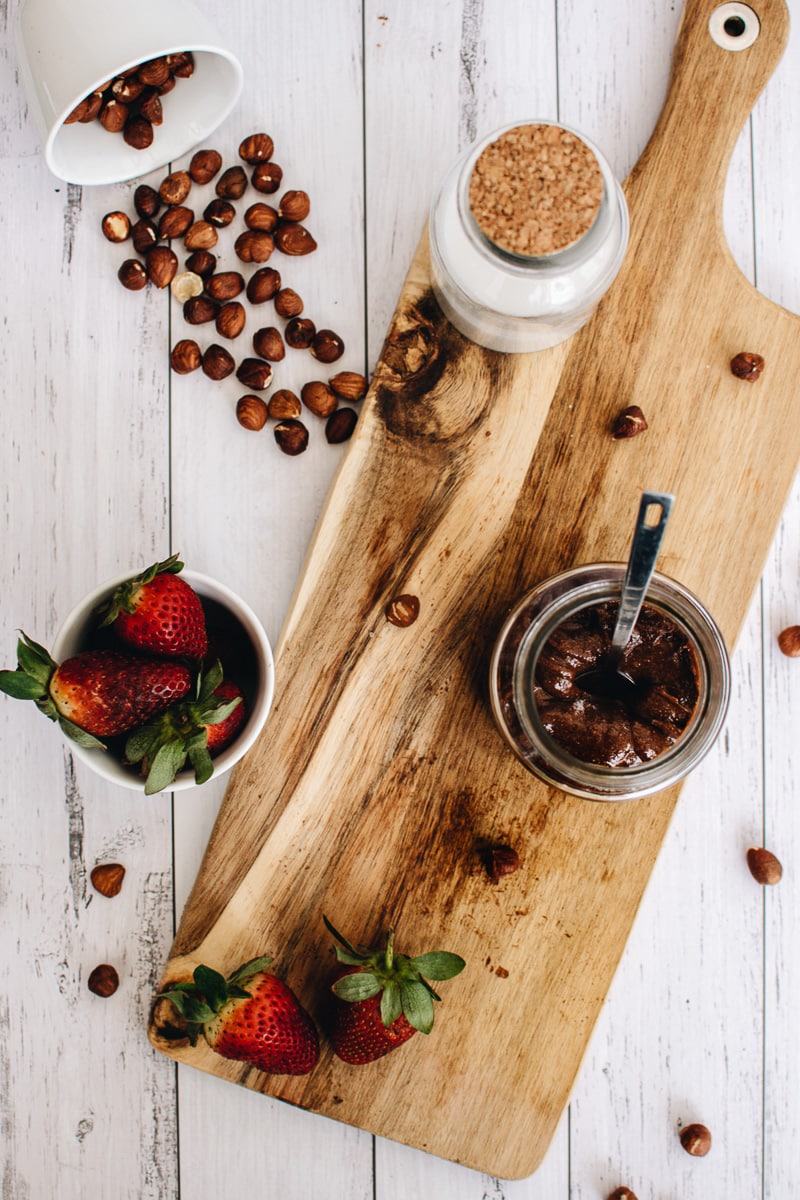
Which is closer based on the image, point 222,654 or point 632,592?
point 632,592

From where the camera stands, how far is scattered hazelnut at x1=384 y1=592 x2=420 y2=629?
0.94 metres

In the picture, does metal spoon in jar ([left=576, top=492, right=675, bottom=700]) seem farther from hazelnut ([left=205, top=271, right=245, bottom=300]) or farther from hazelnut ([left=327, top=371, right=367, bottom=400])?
hazelnut ([left=205, top=271, right=245, bottom=300])

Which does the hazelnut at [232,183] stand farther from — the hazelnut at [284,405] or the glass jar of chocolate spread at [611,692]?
the glass jar of chocolate spread at [611,692]

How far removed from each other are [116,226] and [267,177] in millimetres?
175

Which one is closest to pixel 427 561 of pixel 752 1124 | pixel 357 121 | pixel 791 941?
pixel 357 121

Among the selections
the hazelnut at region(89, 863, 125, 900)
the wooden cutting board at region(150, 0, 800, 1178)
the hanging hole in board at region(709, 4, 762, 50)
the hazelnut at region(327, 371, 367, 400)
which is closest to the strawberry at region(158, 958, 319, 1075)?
the wooden cutting board at region(150, 0, 800, 1178)

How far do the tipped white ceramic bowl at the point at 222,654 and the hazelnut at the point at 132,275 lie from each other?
0.36 meters

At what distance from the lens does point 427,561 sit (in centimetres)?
97

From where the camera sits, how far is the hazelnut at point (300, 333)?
1.02 m

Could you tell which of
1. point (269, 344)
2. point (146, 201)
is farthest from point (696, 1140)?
point (146, 201)

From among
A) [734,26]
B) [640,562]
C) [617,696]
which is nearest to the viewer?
[640,562]

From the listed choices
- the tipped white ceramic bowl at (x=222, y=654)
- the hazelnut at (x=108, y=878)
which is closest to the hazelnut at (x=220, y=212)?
the tipped white ceramic bowl at (x=222, y=654)

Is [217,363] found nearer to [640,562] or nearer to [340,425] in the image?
[340,425]

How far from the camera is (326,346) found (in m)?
1.02
